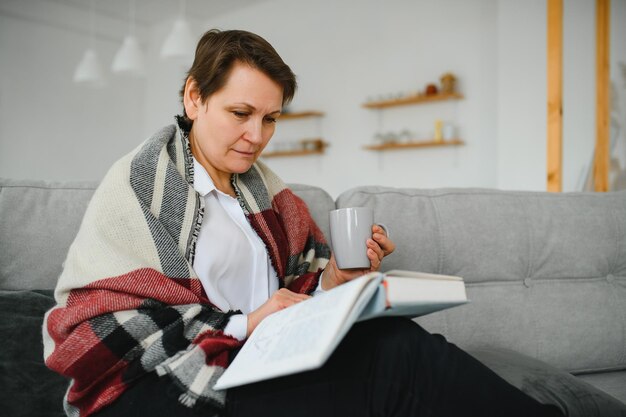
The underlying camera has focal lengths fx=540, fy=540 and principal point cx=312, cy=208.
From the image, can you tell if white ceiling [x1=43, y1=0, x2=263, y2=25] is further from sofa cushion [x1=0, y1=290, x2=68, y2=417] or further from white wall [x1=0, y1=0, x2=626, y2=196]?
sofa cushion [x1=0, y1=290, x2=68, y2=417]

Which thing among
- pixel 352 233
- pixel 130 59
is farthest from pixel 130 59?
pixel 352 233

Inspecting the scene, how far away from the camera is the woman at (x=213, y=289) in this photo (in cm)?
88

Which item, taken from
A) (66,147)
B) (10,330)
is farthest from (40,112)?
(10,330)

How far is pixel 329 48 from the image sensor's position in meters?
5.61

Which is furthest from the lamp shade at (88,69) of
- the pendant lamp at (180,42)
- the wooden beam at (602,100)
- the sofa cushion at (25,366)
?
the wooden beam at (602,100)

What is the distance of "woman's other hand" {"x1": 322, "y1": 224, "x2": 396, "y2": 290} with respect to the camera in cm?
116

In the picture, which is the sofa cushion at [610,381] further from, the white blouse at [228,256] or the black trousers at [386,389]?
the white blouse at [228,256]

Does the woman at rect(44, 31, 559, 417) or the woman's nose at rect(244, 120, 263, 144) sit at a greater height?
the woman's nose at rect(244, 120, 263, 144)

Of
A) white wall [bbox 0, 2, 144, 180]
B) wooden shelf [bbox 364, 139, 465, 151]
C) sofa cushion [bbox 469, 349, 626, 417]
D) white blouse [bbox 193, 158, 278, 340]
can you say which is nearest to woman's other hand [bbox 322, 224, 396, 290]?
white blouse [bbox 193, 158, 278, 340]

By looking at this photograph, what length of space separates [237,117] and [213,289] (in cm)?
39

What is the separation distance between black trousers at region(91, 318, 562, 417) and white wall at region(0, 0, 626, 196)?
285 cm

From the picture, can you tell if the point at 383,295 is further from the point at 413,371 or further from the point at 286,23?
the point at 286,23

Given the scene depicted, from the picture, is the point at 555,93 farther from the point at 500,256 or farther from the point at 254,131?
the point at 254,131

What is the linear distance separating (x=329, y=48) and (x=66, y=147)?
313cm
